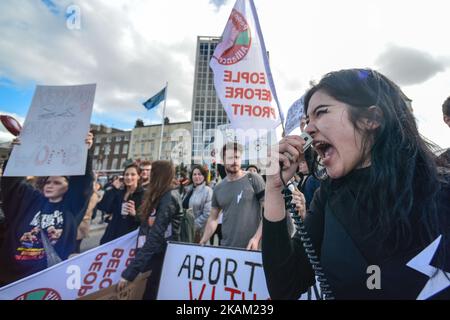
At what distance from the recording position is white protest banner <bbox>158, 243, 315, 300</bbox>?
2.15m

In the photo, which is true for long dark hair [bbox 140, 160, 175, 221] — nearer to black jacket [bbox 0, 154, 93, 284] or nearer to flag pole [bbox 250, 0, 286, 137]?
black jacket [bbox 0, 154, 93, 284]

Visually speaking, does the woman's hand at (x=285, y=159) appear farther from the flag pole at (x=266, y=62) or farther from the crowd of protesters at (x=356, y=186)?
the flag pole at (x=266, y=62)

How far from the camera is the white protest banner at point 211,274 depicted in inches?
84.8

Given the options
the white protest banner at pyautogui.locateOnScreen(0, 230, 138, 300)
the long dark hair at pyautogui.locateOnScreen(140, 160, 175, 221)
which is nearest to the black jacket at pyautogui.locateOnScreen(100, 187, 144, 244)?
the long dark hair at pyautogui.locateOnScreen(140, 160, 175, 221)

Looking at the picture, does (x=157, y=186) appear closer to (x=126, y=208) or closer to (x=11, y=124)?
(x=126, y=208)

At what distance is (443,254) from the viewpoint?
88 cm

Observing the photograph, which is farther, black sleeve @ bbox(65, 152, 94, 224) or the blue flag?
the blue flag

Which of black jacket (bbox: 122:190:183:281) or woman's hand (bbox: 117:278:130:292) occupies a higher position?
black jacket (bbox: 122:190:183:281)

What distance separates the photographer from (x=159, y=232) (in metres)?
2.64

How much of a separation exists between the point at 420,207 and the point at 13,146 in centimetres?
324

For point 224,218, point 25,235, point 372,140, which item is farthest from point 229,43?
point 25,235

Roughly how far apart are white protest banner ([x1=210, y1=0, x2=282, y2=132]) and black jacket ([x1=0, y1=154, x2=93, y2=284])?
1.76 meters
